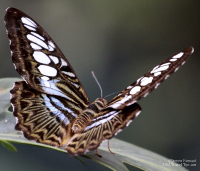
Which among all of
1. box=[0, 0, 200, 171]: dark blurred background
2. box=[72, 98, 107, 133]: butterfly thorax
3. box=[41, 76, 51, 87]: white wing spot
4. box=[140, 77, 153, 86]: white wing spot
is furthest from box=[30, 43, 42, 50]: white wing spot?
box=[0, 0, 200, 171]: dark blurred background

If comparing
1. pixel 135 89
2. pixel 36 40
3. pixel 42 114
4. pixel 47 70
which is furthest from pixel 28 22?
pixel 135 89

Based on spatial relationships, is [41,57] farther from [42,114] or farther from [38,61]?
[42,114]

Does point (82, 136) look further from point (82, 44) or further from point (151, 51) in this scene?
point (151, 51)

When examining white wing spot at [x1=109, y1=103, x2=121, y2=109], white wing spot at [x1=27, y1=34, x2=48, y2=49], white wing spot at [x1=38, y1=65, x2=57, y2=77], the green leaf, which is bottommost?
the green leaf

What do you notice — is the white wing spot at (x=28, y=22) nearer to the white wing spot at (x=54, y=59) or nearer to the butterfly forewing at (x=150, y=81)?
the white wing spot at (x=54, y=59)

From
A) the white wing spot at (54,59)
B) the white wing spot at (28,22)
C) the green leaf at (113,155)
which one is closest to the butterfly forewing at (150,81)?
the green leaf at (113,155)

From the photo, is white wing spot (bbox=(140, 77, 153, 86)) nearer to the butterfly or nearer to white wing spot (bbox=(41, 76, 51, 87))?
the butterfly
